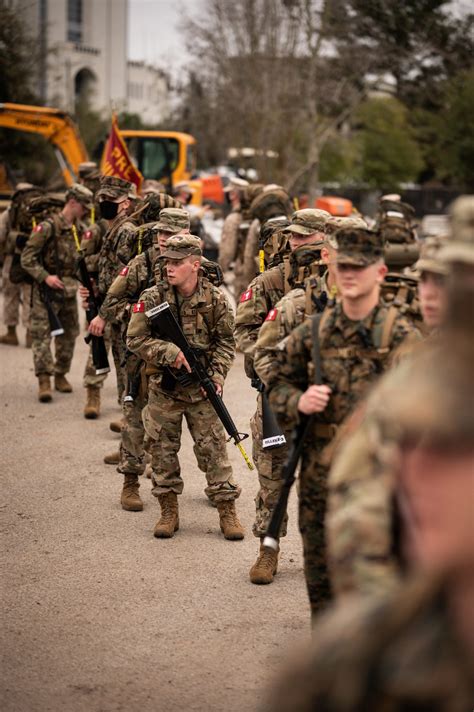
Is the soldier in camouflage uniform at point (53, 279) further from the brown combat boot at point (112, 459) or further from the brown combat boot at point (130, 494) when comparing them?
the brown combat boot at point (130, 494)

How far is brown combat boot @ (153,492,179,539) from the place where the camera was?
24.2 ft

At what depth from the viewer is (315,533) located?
4.56m

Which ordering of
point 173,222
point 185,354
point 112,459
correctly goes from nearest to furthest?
1. point 185,354
2. point 173,222
3. point 112,459

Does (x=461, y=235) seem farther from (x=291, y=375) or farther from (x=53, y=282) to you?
(x=53, y=282)

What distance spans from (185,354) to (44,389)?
4933 mm

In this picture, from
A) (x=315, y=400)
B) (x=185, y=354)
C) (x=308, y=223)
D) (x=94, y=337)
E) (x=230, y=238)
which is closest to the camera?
(x=315, y=400)

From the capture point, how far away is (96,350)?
32.5 feet

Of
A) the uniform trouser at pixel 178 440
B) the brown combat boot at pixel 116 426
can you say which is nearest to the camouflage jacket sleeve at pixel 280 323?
the uniform trouser at pixel 178 440

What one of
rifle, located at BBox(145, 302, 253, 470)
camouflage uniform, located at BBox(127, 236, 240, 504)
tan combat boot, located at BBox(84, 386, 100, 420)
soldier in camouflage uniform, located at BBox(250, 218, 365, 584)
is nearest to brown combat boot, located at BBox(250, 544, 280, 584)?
soldier in camouflage uniform, located at BBox(250, 218, 365, 584)

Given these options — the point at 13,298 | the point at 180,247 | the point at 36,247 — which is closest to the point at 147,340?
the point at 180,247

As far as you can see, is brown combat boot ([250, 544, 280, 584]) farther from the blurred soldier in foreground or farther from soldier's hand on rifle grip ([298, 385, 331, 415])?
the blurred soldier in foreground

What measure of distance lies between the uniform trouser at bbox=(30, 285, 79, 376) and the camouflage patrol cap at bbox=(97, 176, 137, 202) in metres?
2.30

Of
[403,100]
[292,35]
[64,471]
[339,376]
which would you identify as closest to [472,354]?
[339,376]

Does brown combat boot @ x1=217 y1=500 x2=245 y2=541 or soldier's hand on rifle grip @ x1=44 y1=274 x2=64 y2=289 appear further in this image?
soldier's hand on rifle grip @ x1=44 y1=274 x2=64 y2=289
